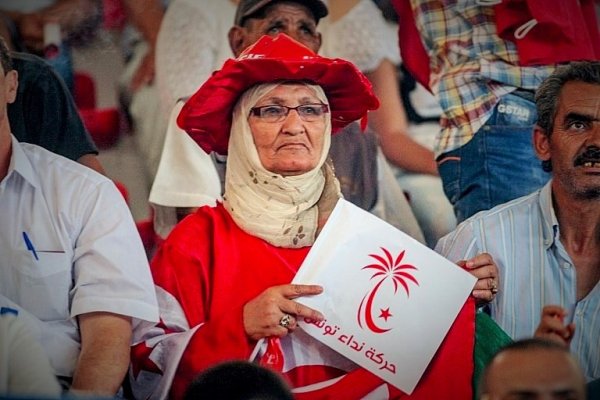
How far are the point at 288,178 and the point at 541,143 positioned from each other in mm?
782

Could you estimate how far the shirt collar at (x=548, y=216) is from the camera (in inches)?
149

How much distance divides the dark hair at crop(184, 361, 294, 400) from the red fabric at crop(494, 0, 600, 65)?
4.66 ft

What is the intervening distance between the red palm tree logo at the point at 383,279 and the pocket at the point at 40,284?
30.9 inches

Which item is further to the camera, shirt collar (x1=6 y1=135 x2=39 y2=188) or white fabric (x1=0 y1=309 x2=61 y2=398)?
shirt collar (x1=6 y1=135 x2=39 y2=188)

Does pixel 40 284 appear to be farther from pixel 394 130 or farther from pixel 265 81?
pixel 394 130

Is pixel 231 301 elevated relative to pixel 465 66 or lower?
lower

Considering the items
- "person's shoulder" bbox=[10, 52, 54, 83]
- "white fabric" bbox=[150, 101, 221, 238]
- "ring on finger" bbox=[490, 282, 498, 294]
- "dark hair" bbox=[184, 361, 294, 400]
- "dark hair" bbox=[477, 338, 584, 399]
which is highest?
"person's shoulder" bbox=[10, 52, 54, 83]

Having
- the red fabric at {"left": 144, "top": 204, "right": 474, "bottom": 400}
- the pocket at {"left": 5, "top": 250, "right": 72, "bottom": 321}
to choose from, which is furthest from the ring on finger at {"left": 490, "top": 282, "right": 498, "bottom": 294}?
the pocket at {"left": 5, "top": 250, "right": 72, "bottom": 321}

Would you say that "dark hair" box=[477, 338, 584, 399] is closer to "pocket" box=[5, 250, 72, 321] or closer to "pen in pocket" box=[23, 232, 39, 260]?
"pocket" box=[5, 250, 72, 321]

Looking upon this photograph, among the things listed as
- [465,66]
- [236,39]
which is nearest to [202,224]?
[236,39]

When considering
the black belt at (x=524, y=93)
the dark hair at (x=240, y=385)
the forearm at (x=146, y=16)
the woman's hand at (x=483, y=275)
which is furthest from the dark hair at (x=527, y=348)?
the forearm at (x=146, y=16)

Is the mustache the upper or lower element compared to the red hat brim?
lower

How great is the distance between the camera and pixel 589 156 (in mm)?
3754

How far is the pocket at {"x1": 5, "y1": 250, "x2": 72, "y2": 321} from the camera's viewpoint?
3.42 m
